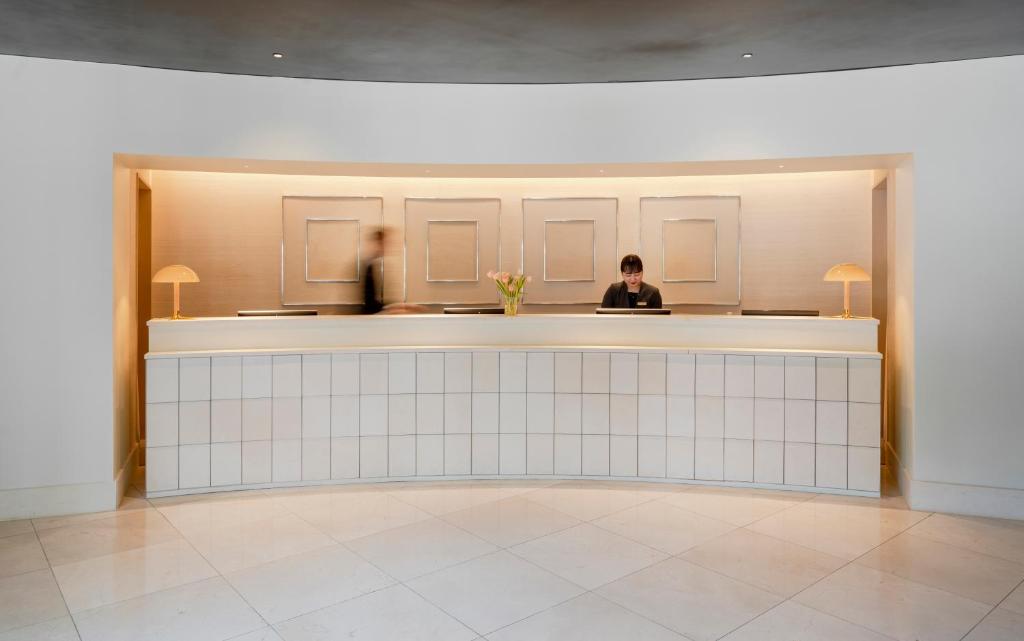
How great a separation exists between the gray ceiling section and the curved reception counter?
5.86 ft

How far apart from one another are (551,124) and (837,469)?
326cm

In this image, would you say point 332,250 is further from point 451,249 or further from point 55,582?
point 55,582

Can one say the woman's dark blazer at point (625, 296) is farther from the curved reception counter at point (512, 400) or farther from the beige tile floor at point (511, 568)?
the beige tile floor at point (511, 568)

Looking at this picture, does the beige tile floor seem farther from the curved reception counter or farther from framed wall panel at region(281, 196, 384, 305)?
framed wall panel at region(281, 196, 384, 305)

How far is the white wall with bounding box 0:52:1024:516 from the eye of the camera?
Result: 4473mm

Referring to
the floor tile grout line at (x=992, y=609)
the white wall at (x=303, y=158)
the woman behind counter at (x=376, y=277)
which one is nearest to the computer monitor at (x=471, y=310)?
the woman behind counter at (x=376, y=277)

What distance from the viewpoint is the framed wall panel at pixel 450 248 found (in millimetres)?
6715

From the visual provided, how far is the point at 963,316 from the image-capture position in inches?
181

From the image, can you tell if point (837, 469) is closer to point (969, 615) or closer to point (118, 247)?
point (969, 615)

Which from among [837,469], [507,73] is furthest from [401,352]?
[837,469]

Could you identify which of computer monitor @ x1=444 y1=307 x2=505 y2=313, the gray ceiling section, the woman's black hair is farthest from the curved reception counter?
the gray ceiling section

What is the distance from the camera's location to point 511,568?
3660 millimetres

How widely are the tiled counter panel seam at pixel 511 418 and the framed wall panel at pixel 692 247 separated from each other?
1.65 metres

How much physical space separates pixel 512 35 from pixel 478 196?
2.80 m
